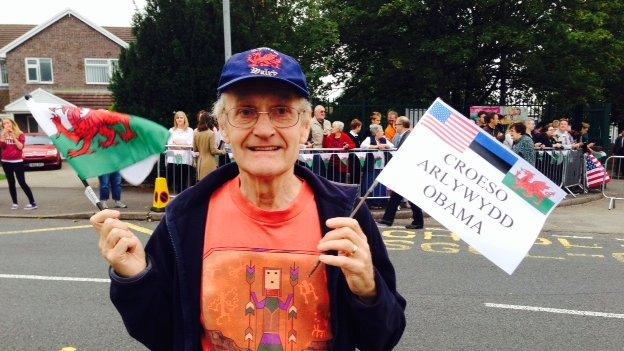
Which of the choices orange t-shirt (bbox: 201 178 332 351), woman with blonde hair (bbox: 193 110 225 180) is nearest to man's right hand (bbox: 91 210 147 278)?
orange t-shirt (bbox: 201 178 332 351)

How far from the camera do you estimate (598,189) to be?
1377 cm

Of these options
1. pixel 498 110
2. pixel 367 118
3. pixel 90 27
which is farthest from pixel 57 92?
pixel 498 110

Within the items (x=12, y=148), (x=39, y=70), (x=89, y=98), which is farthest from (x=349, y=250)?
(x=39, y=70)

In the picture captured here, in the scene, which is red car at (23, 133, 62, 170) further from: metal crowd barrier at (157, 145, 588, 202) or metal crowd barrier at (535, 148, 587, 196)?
metal crowd barrier at (535, 148, 587, 196)

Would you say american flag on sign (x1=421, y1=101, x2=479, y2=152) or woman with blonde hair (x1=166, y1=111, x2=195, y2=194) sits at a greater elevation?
american flag on sign (x1=421, y1=101, x2=479, y2=152)

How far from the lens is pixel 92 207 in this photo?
35.4 feet

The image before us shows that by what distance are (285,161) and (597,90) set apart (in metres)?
24.4

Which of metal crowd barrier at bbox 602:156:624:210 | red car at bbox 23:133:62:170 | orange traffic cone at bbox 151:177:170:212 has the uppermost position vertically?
orange traffic cone at bbox 151:177:170:212

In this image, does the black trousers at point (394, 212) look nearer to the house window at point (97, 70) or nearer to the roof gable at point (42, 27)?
the roof gable at point (42, 27)

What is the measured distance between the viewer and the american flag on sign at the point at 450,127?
6.72 ft

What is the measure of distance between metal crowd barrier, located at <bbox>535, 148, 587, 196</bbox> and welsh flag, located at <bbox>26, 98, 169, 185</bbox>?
433 inches

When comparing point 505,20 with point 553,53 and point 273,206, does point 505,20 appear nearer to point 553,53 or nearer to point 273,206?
point 553,53

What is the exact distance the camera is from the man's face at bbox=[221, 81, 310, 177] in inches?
67.4

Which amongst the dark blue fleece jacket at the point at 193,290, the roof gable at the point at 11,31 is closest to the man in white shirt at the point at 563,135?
the dark blue fleece jacket at the point at 193,290
